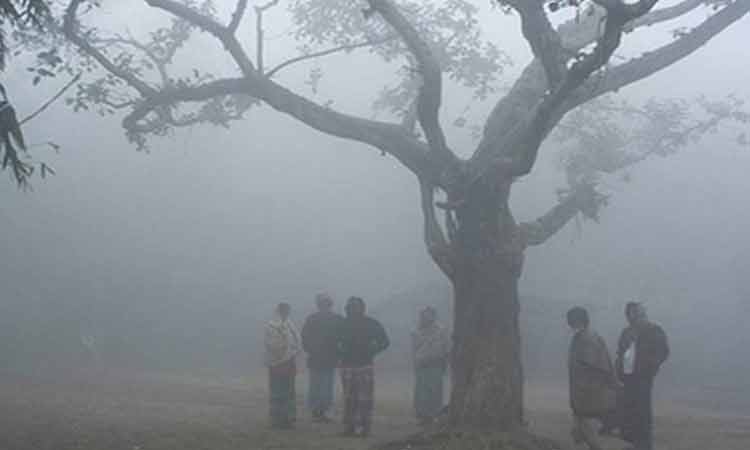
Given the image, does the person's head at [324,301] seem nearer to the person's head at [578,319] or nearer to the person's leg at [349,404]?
the person's leg at [349,404]

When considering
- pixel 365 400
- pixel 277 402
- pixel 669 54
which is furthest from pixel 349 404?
pixel 669 54

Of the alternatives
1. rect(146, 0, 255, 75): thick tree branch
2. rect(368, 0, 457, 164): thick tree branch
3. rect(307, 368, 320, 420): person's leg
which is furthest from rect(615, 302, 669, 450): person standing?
rect(146, 0, 255, 75): thick tree branch

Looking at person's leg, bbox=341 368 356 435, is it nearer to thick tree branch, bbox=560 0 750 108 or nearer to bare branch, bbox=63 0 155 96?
thick tree branch, bbox=560 0 750 108

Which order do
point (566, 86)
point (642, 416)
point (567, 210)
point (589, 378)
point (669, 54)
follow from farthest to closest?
point (567, 210) → point (669, 54) → point (642, 416) → point (589, 378) → point (566, 86)

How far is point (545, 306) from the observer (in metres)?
23.0

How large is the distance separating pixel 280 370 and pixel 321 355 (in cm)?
138

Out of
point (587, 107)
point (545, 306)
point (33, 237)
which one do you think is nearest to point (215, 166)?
point (33, 237)

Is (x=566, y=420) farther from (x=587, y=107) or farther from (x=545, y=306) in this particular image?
(x=545, y=306)

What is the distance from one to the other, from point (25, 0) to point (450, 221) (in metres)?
5.34

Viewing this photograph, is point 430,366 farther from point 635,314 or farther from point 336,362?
point 635,314

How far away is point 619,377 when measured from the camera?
10.1 meters

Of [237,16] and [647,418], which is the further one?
[237,16]

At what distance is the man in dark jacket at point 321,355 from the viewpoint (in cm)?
1202

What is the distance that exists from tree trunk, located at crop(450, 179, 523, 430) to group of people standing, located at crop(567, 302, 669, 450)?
2.95 feet
